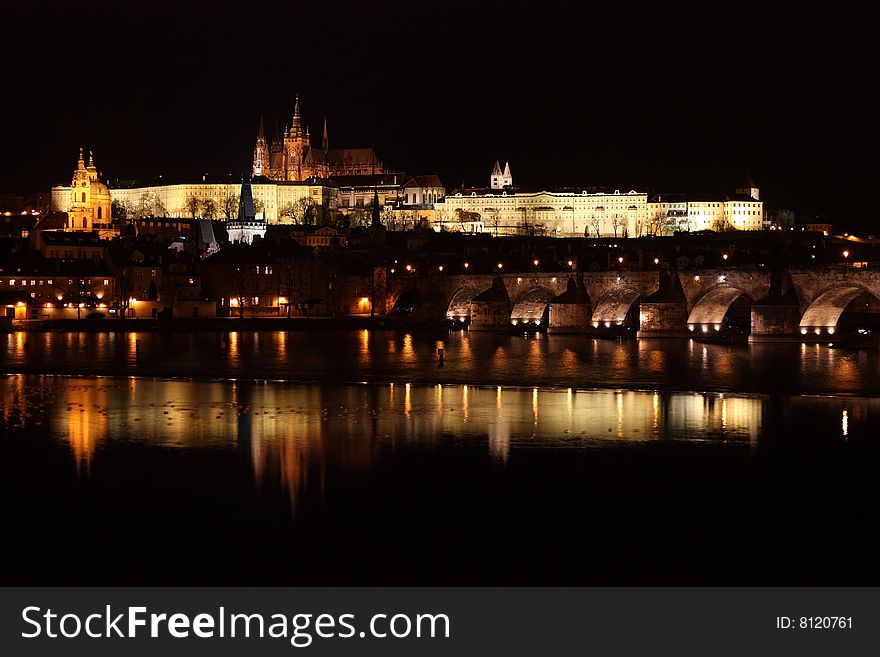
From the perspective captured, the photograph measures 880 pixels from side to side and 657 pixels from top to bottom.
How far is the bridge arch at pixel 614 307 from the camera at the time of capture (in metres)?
59.3

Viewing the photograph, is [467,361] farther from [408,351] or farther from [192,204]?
[192,204]

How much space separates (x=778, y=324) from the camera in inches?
1871

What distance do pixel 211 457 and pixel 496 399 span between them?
958 centimetres

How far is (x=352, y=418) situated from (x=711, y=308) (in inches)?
1432

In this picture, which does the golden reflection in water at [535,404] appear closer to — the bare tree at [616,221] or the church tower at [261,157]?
the bare tree at [616,221]

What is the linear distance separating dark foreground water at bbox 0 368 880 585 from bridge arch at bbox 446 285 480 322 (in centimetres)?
4476

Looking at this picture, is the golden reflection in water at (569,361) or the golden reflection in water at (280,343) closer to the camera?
the golden reflection in water at (569,361)

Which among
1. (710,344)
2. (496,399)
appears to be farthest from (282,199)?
(496,399)

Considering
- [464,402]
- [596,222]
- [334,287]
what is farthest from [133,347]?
[596,222]

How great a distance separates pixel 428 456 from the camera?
18.1 metres

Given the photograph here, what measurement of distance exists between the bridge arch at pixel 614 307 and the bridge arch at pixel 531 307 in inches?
174

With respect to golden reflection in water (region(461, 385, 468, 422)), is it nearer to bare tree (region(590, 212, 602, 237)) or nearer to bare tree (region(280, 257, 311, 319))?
bare tree (region(280, 257, 311, 319))

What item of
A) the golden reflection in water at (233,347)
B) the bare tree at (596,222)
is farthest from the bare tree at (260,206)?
the golden reflection in water at (233,347)

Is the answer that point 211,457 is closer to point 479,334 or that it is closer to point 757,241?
point 479,334
